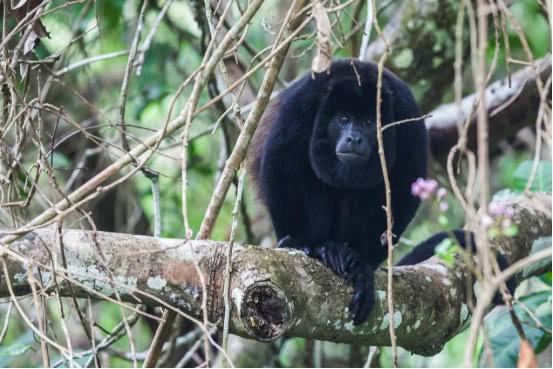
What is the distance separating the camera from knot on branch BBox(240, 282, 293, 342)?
9.07 feet

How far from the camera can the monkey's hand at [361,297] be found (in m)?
3.24

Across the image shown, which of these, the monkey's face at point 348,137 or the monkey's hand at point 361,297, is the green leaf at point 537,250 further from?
the monkey's hand at point 361,297

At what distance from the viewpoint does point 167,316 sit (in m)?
2.97

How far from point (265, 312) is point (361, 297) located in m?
0.58

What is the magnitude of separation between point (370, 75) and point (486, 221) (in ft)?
7.39

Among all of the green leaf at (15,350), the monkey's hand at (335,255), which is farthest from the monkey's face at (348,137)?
the green leaf at (15,350)

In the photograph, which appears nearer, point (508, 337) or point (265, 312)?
point (265, 312)

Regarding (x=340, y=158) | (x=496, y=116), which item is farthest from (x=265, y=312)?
(x=496, y=116)

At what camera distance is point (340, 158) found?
4051 mm

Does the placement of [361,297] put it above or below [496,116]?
below

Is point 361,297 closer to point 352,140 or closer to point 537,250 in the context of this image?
point 352,140

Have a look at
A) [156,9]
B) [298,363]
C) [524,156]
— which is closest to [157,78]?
[156,9]

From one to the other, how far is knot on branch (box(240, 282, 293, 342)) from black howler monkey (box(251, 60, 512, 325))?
1130mm

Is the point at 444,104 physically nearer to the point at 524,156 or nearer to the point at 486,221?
the point at 524,156
